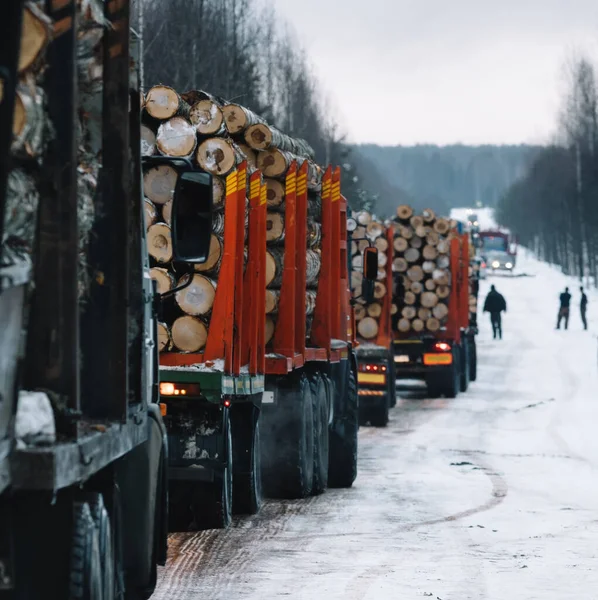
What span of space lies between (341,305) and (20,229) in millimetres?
10432

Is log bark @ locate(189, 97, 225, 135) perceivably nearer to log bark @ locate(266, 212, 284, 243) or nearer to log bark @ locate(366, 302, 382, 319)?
log bark @ locate(266, 212, 284, 243)

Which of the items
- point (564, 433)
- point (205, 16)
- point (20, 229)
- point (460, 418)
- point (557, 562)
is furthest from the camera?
point (205, 16)

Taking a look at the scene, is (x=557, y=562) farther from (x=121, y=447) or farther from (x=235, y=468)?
(x=121, y=447)

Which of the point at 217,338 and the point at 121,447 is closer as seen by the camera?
the point at 121,447

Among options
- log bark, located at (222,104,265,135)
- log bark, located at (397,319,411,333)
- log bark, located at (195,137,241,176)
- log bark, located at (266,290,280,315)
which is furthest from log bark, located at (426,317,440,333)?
log bark, located at (195,137,241,176)

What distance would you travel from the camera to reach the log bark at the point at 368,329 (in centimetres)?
2466

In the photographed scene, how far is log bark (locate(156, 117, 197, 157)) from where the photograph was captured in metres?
11.9

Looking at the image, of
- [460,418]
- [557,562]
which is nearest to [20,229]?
[557,562]

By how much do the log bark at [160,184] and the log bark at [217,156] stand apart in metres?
0.27

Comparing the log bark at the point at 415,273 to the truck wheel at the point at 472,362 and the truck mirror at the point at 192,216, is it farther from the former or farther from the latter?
the truck mirror at the point at 192,216

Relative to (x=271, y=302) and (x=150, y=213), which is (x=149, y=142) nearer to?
(x=150, y=213)

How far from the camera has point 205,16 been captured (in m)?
51.2

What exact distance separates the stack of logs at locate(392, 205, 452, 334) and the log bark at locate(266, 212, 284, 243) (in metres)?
14.2

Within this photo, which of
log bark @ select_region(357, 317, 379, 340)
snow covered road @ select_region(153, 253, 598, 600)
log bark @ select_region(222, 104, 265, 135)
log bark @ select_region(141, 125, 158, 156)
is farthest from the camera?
log bark @ select_region(357, 317, 379, 340)
